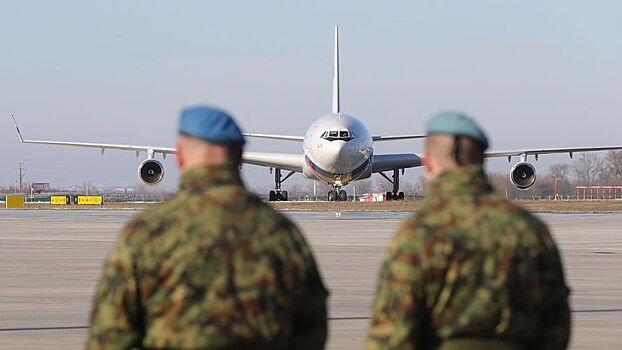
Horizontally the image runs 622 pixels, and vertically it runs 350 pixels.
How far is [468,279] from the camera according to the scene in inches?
132

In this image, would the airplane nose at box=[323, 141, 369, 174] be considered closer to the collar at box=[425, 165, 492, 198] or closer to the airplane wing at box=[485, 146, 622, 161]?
the airplane wing at box=[485, 146, 622, 161]

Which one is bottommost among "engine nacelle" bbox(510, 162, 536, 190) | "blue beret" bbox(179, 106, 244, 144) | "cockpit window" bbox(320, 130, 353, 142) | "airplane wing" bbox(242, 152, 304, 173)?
"blue beret" bbox(179, 106, 244, 144)

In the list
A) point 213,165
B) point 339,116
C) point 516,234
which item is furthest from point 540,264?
point 339,116

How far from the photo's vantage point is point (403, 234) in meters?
3.42

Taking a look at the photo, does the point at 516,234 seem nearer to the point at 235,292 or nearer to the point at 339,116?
the point at 235,292

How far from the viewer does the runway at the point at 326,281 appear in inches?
314

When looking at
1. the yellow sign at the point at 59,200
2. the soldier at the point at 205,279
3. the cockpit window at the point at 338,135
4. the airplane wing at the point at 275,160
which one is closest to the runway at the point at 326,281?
the soldier at the point at 205,279

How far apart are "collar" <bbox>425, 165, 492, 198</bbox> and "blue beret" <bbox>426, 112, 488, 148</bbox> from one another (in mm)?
118

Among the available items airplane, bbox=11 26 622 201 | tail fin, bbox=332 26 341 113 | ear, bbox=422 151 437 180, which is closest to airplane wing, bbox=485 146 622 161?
airplane, bbox=11 26 622 201

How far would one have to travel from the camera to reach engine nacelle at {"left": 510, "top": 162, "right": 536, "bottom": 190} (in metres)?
40.0

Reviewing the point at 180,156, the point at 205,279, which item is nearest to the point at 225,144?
the point at 180,156

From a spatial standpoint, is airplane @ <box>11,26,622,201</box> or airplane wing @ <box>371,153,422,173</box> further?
airplane wing @ <box>371,153,422,173</box>

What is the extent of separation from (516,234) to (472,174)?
0.89 ft

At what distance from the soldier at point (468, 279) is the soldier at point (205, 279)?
0.32 m
